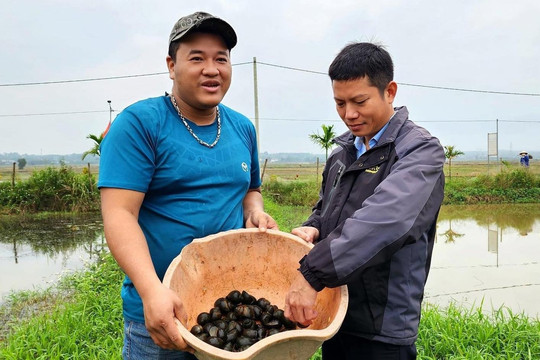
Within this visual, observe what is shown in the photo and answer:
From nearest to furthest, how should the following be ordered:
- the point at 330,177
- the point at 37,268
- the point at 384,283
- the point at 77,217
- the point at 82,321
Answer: the point at 384,283 < the point at 330,177 < the point at 82,321 < the point at 37,268 < the point at 77,217


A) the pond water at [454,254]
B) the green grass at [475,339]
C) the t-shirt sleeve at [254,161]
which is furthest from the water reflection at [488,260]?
the t-shirt sleeve at [254,161]

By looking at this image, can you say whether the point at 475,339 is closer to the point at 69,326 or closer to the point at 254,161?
the point at 254,161

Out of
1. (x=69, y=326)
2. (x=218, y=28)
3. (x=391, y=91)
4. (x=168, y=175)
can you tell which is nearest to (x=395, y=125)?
(x=391, y=91)

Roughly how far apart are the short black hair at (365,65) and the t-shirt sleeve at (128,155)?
75cm

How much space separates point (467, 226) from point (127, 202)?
11398 mm

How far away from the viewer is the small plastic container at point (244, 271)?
1500 mm

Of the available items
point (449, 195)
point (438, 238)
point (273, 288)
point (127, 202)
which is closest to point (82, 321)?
point (273, 288)

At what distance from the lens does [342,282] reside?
1.35 metres

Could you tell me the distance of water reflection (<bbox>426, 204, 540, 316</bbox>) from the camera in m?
5.79

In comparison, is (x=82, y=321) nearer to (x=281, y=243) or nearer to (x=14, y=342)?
(x=14, y=342)

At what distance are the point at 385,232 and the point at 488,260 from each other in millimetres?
7572

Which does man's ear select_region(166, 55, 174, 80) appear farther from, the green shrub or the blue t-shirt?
the green shrub

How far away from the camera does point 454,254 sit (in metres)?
8.38

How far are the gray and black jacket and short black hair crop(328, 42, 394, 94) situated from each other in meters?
0.16
